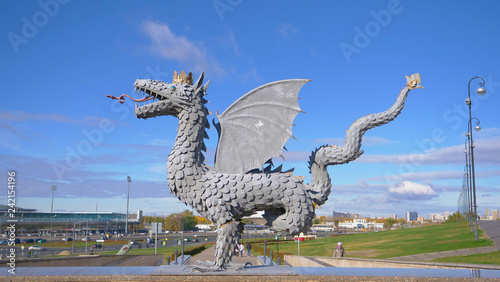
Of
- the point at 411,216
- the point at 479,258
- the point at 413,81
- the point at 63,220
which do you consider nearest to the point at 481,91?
the point at 479,258

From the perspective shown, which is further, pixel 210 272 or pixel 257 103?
pixel 257 103

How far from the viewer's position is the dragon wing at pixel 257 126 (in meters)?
7.28

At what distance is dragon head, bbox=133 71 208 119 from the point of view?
7012 millimetres

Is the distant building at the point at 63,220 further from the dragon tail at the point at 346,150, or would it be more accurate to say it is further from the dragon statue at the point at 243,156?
the dragon tail at the point at 346,150

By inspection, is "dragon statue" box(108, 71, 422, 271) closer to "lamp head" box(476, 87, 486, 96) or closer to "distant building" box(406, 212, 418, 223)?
"lamp head" box(476, 87, 486, 96)

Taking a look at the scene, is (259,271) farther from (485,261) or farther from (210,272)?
(485,261)

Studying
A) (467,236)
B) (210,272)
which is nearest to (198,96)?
(210,272)

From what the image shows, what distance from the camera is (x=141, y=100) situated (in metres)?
7.18

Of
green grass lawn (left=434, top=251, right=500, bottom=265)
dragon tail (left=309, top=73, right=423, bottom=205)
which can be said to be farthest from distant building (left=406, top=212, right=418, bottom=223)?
dragon tail (left=309, top=73, right=423, bottom=205)

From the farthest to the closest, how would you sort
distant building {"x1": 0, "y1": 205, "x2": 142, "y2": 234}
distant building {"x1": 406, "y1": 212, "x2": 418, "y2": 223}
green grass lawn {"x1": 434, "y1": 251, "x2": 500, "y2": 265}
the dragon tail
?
distant building {"x1": 406, "y1": 212, "x2": 418, "y2": 223} → distant building {"x1": 0, "y1": 205, "x2": 142, "y2": 234} → green grass lawn {"x1": 434, "y1": 251, "x2": 500, "y2": 265} → the dragon tail

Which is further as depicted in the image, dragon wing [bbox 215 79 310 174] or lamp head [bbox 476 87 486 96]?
lamp head [bbox 476 87 486 96]

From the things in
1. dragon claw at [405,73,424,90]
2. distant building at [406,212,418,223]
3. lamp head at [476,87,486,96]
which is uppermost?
lamp head at [476,87,486,96]

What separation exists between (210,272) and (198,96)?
3.13 metres

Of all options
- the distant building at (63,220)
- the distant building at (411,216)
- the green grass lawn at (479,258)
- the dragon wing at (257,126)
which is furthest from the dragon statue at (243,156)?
the distant building at (411,216)
